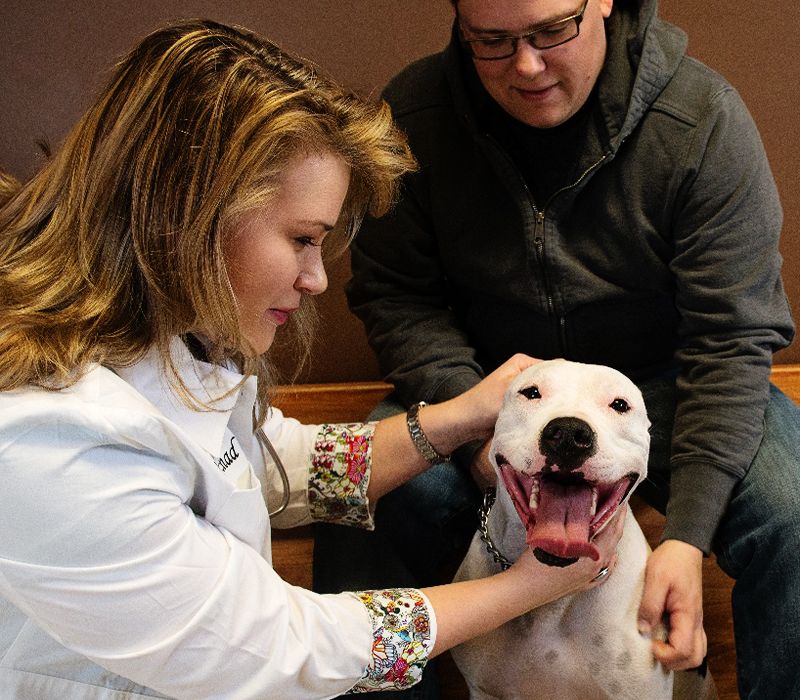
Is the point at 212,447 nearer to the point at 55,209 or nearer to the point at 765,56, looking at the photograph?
the point at 55,209

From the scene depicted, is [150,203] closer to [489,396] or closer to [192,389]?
[192,389]

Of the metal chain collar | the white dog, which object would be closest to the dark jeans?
the white dog

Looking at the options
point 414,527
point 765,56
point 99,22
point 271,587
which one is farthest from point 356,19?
point 271,587

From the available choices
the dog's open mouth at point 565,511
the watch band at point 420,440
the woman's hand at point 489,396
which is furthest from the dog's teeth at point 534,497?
the watch band at point 420,440

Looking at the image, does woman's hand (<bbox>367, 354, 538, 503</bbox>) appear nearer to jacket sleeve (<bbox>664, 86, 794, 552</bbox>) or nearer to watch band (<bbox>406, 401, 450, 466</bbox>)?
watch band (<bbox>406, 401, 450, 466</bbox>)

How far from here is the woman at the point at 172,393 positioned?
101cm

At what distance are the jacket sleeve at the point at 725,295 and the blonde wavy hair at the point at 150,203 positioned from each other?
0.67 meters

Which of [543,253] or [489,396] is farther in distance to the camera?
[543,253]

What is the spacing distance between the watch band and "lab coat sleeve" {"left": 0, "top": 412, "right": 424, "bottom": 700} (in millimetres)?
406

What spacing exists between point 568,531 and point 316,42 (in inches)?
50.5

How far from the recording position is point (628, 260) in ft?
5.23

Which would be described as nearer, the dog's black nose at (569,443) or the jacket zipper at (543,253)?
the dog's black nose at (569,443)

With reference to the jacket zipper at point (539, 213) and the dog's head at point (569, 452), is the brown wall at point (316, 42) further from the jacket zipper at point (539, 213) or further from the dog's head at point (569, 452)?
the dog's head at point (569, 452)

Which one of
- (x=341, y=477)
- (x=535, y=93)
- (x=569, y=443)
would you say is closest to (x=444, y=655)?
(x=341, y=477)
